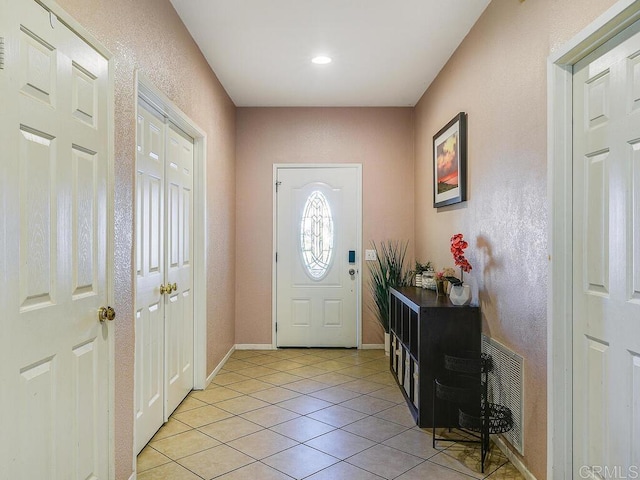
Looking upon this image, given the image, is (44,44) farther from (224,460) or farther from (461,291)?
(461,291)

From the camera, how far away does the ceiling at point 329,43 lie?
9.36 feet

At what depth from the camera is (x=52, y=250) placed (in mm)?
1524

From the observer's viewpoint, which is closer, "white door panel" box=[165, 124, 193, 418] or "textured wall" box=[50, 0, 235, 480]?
"textured wall" box=[50, 0, 235, 480]

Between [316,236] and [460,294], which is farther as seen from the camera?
[316,236]

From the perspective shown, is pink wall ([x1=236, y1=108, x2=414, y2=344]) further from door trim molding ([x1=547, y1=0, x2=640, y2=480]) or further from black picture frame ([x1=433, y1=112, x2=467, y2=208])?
door trim molding ([x1=547, y1=0, x2=640, y2=480])

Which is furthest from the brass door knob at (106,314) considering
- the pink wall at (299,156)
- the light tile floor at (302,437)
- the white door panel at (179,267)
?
the pink wall at (299,156)

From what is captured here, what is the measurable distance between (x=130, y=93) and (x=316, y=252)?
3066mm

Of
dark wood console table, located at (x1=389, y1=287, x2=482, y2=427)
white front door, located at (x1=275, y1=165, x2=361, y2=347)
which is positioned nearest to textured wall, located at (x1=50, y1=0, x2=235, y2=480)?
white front door, located at (x1=275, y1=165, x2=361, y2=347)

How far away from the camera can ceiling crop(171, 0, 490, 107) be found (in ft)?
9.36

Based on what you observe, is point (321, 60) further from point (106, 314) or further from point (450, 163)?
point (106, 314)

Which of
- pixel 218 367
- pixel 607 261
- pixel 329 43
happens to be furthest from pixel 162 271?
pixel 607 261

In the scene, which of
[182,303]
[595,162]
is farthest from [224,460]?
[595,162]

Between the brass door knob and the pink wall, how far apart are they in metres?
3.08

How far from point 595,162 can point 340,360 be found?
10.7 feet
